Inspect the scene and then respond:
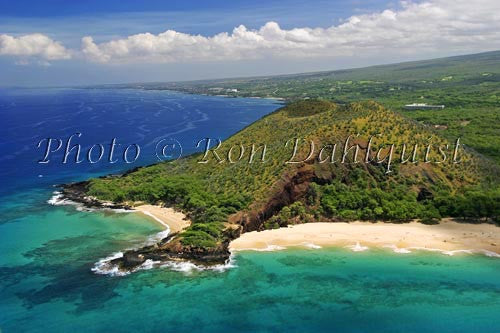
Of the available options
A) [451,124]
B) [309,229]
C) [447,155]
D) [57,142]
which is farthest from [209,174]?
[57,142]

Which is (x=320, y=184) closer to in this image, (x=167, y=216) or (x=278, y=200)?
(x=278, y=200)

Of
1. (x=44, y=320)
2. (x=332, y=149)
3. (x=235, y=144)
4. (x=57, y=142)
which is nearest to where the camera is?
(x=44, y=320)

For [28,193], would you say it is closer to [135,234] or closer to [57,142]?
[135,234]

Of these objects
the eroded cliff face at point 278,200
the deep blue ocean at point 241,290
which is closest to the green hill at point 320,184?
the eroded cliff face at point 278,200

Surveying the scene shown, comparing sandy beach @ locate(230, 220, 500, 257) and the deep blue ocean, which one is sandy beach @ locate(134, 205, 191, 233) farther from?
sandy beach @ locate(230, 220, 500, 257)

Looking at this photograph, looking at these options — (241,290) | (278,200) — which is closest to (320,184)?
(278,200)
